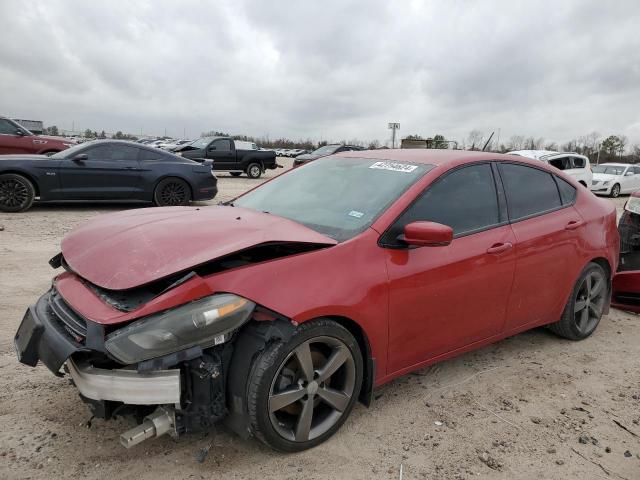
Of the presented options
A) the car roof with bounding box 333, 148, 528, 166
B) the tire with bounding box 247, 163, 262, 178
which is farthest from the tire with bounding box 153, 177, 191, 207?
the tire with bounding box 247, 163, 262, 178

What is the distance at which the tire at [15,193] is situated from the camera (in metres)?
8.70

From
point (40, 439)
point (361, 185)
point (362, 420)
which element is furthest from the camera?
point (361, 185)

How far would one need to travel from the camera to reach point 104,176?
31.0 ft

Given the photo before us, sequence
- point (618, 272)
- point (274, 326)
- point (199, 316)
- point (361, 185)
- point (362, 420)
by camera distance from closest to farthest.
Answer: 1. point (199, 316)
2. point (274, 326)
3. point (362, 420)
4. point (361, 185)
5. point (618, 272)

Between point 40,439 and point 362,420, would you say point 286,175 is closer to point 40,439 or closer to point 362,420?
point 362,420

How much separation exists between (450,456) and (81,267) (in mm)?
2179

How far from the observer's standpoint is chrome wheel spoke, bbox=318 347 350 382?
2582 millimetres

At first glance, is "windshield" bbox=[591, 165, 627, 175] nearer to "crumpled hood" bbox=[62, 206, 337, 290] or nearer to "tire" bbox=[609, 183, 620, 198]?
"tire" bbox=[609, 183, 620, 198]

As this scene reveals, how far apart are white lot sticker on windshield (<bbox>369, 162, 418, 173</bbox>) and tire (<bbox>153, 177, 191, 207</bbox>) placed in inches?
288

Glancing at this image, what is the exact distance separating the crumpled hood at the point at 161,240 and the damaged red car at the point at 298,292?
0.01 m

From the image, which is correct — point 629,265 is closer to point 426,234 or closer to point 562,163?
point 426,234

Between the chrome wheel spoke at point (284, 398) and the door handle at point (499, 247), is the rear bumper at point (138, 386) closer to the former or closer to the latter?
the chrome wheel spoke at point (284, 398)

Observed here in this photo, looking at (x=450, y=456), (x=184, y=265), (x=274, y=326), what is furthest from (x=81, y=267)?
(x=450, y=456)

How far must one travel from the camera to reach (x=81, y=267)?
8.48 ft
